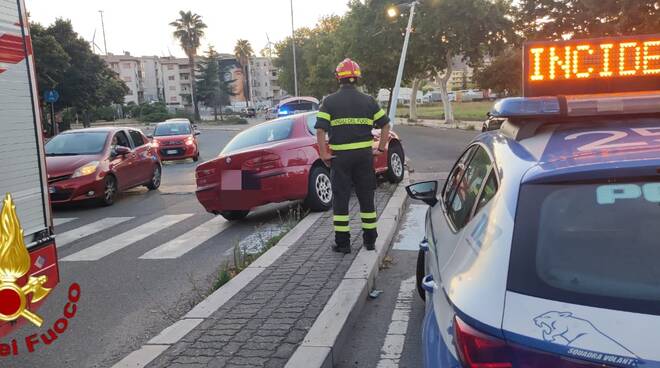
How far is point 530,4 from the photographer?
2267cm

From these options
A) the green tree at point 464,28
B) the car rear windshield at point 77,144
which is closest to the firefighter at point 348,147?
the car rear windshield at point 77,144

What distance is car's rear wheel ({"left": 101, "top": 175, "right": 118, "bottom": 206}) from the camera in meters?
11.5

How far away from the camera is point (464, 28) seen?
3147 cm

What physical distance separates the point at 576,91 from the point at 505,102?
1.08 meters

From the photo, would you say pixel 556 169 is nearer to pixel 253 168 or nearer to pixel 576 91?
pixel 576 91

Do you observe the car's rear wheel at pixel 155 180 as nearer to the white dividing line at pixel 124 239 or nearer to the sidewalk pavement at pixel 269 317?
the white dividing line at pixel 124 239

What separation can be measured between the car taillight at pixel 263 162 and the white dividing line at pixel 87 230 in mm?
2772

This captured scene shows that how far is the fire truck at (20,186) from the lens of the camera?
3.38 metres

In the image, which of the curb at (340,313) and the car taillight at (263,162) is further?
the car taillight at (263,162)

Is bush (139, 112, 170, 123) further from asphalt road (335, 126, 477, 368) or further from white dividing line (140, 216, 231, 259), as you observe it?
asphalt road (335, 126, 477, 368)

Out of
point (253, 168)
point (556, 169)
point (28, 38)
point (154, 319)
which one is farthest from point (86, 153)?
point (556, 169)

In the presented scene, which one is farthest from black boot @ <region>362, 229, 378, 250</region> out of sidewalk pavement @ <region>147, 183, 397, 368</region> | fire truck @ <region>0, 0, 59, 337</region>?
fire truck @ <region>0, 0, 59, 337</region>

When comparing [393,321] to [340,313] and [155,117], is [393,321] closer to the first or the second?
[340,313]

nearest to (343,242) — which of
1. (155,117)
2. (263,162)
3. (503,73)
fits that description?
(263,162)
